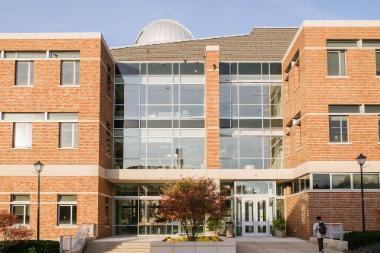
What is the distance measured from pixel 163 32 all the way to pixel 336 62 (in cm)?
2652

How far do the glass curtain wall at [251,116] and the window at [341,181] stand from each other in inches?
297

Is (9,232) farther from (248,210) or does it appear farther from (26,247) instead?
(248,210)

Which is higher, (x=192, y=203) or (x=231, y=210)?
(x=192, y=203)

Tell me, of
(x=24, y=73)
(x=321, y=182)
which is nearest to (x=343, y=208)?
(x=321, y=182)

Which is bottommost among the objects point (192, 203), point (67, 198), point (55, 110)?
point (192, 203)

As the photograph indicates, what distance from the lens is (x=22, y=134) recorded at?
3547 cm

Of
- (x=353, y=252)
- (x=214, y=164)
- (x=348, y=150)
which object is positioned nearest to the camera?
(x=353, y=252)

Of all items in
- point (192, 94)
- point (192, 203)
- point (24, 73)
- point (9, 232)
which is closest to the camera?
A: point (9, 232)

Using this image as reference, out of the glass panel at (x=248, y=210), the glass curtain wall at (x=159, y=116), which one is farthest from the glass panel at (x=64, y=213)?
the glass panel at (x=248, y=210)

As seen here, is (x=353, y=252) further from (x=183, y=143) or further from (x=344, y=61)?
(x=183, y=143)

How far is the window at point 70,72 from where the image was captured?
1417 inches

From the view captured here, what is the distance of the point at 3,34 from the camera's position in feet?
117

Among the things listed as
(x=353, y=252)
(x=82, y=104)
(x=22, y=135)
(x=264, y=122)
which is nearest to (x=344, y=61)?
(x=264, y=122)

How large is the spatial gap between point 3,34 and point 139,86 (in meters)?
9.79
